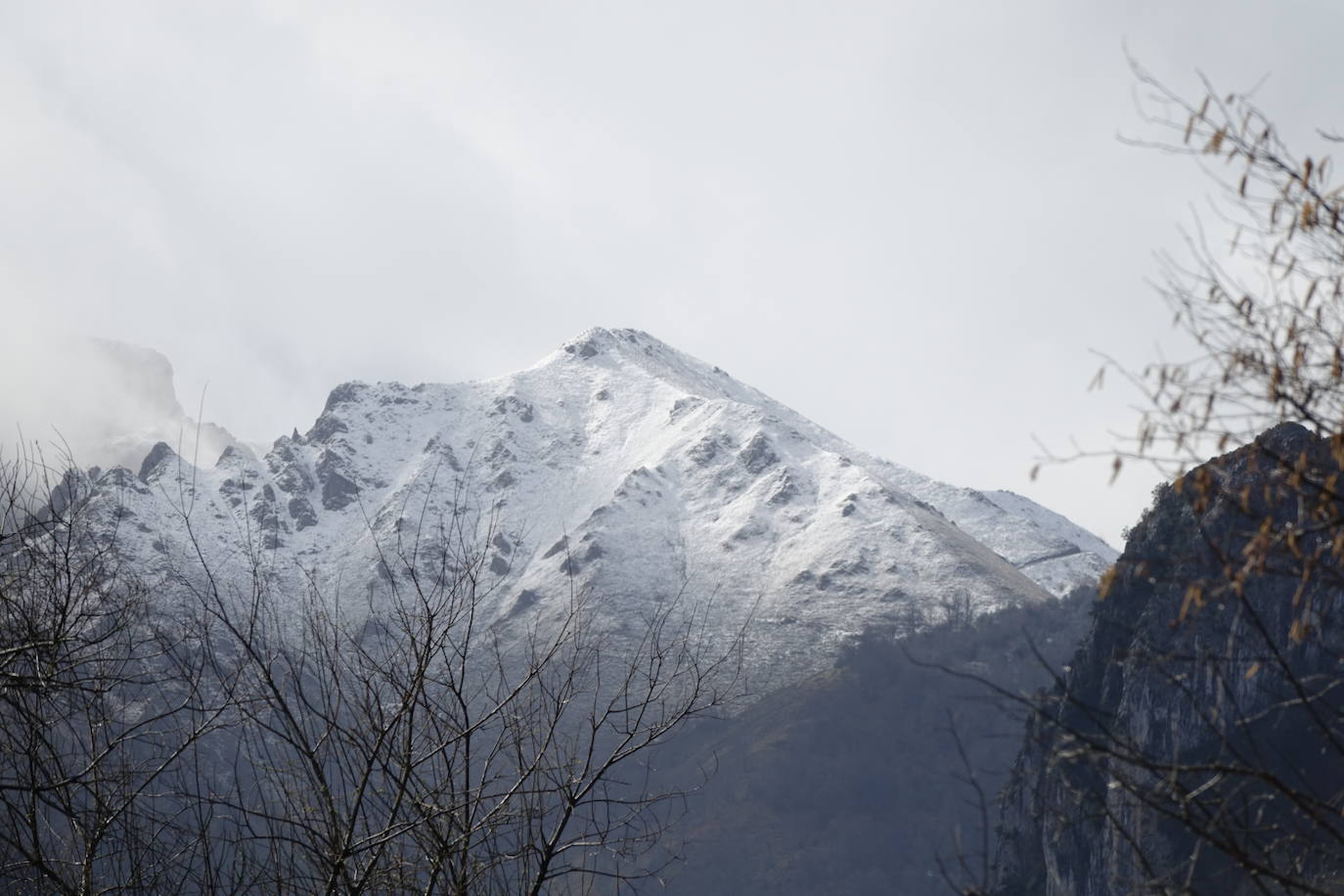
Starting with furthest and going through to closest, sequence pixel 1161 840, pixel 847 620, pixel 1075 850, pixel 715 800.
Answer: pixel 847 620 < pixel 715 800 < pixel 1075 850 < pixel 1161 840

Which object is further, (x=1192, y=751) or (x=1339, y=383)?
(x=1192, y=751)

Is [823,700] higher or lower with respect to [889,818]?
higher

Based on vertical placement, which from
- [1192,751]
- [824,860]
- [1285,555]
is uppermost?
[1285,555]

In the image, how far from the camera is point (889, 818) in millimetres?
135375

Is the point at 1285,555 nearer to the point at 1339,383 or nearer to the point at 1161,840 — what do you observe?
the point at 1339,383

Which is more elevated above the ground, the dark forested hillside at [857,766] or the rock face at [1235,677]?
the rock face at [1235,677]

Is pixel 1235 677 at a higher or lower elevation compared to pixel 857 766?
higher

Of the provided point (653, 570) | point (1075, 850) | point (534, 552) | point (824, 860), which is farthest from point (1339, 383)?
point (534, 552)

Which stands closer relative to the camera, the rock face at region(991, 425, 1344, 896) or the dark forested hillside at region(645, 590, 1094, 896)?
the rock face at region(991, 425, 1344, 896)

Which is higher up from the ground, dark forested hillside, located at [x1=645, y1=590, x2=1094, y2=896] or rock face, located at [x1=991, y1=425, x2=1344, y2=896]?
rock face, located at [x1=991, y1=425, x2=1344, y2=896]

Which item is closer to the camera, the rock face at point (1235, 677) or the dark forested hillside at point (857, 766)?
the rock face at point (1235, 677)

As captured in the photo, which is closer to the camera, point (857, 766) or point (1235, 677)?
point (1235, 677)

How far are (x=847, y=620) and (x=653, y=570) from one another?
29.0m

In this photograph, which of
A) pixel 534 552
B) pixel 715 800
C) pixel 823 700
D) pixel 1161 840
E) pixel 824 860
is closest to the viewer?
pixel 1161 840
